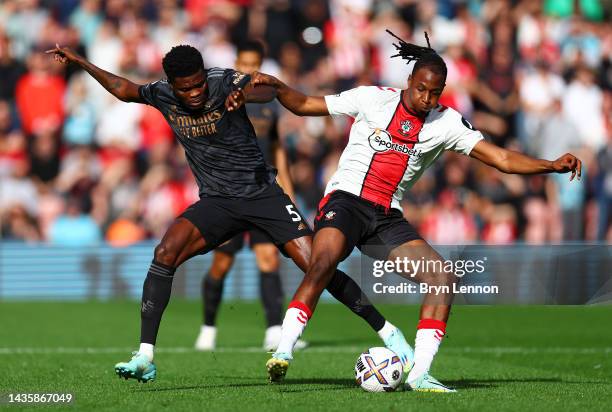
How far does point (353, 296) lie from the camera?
9773 millimetres

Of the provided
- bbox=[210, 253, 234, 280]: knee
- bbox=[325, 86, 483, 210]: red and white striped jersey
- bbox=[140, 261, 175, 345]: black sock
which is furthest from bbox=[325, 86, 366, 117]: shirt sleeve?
bbox=[210, 253, 234, 280]: knee

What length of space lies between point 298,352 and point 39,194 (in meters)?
8.86

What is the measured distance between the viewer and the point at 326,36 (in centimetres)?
2208

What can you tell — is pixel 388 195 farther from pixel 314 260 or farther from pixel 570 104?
pixel 570 104

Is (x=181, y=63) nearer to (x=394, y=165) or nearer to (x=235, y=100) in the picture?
(x=235, y=100)

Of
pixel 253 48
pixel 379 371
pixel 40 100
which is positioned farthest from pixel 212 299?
pixel 40 100

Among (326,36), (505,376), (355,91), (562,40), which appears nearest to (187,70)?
(355,91)

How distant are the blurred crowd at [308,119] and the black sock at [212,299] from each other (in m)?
6.24

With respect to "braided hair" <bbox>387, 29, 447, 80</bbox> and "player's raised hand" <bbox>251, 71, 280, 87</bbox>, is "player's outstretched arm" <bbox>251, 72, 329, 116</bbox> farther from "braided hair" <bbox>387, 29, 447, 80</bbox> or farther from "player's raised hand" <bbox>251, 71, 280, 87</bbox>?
"braided hair" <bbox>387, 29, 447, 80</bbox>

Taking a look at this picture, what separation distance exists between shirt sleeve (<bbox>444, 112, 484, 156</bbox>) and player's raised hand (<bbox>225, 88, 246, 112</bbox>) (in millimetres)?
1605

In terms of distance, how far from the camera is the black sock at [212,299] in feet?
43.0

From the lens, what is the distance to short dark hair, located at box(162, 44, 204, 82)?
9.08 meters

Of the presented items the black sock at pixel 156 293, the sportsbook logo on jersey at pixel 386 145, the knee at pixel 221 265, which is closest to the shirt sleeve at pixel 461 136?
the sportsbook logo on jersey at pixel 386 145

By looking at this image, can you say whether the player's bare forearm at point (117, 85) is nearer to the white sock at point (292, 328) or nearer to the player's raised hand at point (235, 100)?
the player's raised hand at point (235, 100)
